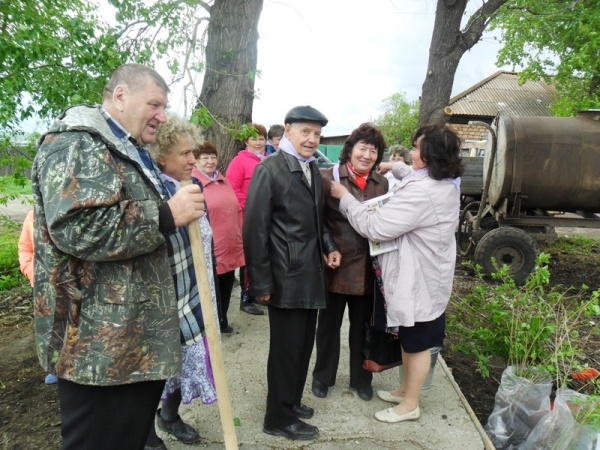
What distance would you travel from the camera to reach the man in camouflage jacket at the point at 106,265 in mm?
1289

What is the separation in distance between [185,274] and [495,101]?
25211mm

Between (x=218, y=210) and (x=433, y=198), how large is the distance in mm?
1950

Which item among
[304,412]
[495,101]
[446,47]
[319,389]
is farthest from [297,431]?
[495,101]

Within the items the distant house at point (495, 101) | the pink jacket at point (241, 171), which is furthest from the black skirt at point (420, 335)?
the distant house at point (495, 101)

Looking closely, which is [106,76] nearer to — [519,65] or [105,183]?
[105,183]

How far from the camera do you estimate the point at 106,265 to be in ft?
4.50

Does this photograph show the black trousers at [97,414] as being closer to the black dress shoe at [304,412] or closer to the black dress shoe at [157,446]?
the black dress shoe at [157,446]

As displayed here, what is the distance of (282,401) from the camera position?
239 centimetres

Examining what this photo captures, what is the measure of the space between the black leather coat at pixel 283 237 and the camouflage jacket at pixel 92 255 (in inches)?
35.5

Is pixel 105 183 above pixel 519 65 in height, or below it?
below

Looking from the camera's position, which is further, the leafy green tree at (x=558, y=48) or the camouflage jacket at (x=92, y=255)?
the leafy green tree at (x=558, y=48)

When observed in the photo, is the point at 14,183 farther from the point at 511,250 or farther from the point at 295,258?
the point at 511,250

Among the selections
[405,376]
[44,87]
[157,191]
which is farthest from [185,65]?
[405,376]

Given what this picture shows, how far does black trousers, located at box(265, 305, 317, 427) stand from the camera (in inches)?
93.6
